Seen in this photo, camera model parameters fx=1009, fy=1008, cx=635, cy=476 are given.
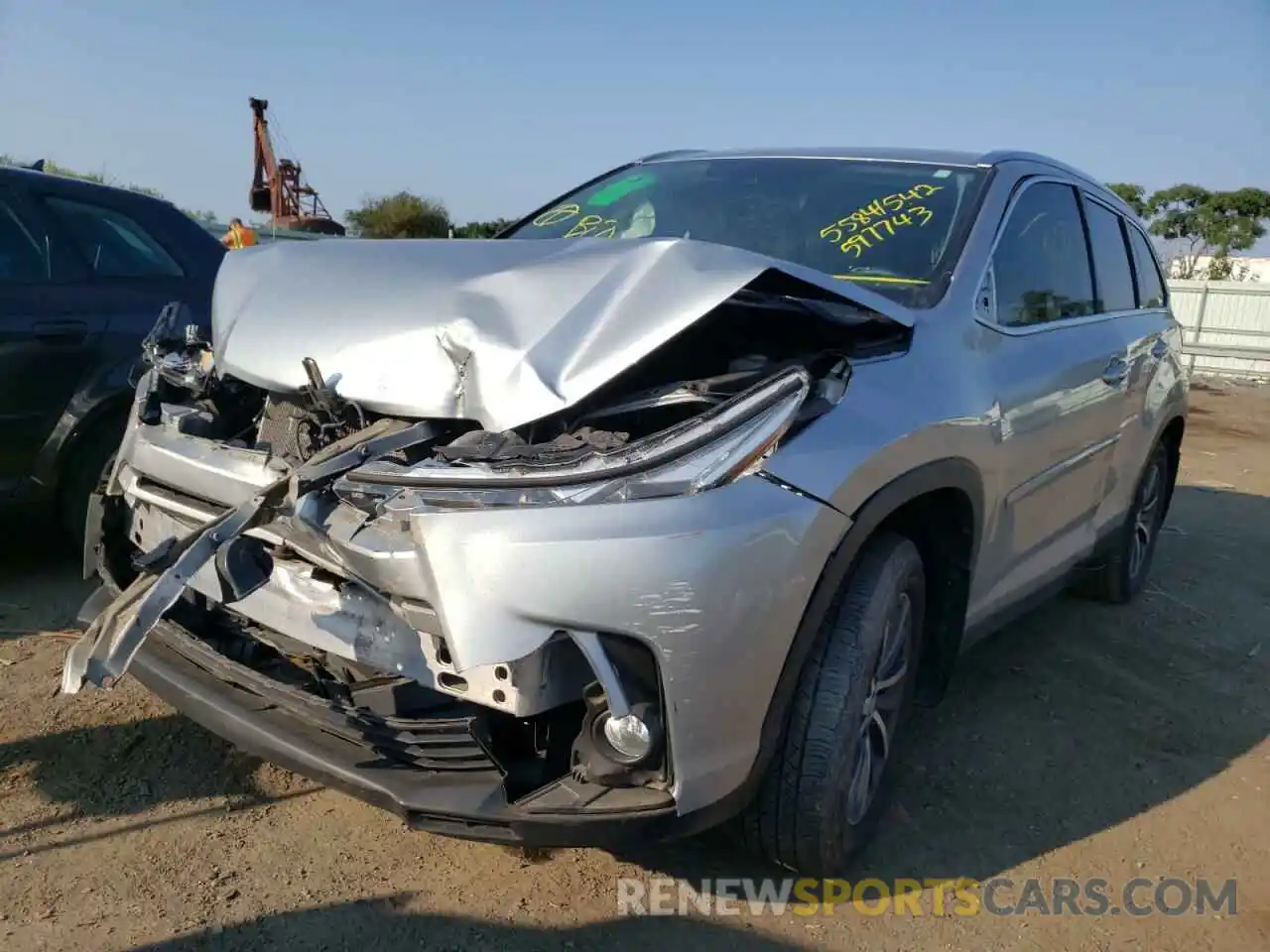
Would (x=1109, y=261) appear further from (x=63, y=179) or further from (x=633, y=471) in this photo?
(x=63, y=179)

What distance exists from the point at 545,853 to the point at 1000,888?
46.0 inches

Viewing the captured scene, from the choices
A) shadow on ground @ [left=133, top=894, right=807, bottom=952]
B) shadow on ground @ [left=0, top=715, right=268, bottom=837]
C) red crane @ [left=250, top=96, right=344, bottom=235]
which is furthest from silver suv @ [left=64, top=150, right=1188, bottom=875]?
red crane @ [left=250, top=96, right=344, bottom=235]

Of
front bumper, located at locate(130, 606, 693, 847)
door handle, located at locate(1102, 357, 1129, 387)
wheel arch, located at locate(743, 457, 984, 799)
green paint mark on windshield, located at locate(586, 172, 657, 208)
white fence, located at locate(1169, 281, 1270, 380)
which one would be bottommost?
white fence, located at locate(1169, 281, 1270, 380)

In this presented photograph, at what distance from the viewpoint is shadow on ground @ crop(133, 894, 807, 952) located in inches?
86.3

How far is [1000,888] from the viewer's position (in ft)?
8.49

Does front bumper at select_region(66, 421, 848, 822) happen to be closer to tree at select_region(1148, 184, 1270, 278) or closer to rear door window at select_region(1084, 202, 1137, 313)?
rear door window at select_region(1084, 202, 1137, 313)

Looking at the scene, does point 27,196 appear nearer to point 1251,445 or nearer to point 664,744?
point 664,744

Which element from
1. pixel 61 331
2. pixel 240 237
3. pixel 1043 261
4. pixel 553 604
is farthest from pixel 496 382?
pixel 240 237

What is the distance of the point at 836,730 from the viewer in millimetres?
2248

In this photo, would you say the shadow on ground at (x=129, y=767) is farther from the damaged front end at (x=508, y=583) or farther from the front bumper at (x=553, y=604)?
the front bumper at (x=553, y=604)

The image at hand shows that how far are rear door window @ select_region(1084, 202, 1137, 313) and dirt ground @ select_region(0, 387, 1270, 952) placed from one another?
1503 millimetres

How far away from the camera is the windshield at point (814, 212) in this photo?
3.04 m

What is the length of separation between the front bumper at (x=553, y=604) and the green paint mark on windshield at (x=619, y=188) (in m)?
2.02

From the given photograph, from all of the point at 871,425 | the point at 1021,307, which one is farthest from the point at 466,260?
the point at 1021,307
